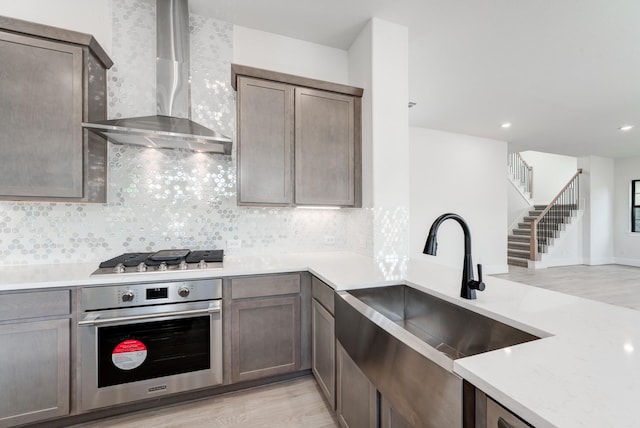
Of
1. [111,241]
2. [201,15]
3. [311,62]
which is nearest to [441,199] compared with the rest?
[311,62]

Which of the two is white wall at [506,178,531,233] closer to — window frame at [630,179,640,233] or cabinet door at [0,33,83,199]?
window frame at [630,179,640,233]

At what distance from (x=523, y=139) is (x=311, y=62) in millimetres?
5381

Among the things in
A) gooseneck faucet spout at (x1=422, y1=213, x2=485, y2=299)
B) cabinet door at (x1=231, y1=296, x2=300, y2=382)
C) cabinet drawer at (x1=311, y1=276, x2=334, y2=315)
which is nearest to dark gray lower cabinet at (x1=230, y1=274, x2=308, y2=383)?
cabinet door at (x1=231, y1=296, x2=300, y2=382)

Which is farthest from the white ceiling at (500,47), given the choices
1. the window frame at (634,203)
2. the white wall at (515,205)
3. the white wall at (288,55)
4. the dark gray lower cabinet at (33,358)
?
the window frame at (634,203)

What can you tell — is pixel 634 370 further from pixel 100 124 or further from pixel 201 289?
pixel 100 124

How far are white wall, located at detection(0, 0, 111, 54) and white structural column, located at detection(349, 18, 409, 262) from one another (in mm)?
2118

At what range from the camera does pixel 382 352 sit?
1.04 meters

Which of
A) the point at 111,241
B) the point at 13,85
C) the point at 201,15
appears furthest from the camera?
the point at 201,15

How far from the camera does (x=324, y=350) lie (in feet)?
5.85

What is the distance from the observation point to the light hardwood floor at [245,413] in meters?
1.68

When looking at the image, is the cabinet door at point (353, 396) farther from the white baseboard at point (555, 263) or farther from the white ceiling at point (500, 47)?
the white baseboard at point (555, 263)

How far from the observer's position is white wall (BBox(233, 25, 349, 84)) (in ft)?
8.02

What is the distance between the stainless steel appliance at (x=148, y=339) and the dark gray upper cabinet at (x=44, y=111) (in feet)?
2.55

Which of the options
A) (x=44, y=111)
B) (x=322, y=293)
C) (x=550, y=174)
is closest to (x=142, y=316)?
(x=322, y=293)
